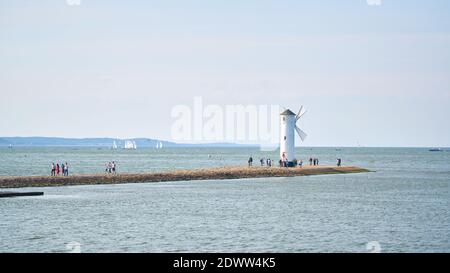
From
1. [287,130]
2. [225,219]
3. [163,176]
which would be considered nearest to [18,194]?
[225,219]

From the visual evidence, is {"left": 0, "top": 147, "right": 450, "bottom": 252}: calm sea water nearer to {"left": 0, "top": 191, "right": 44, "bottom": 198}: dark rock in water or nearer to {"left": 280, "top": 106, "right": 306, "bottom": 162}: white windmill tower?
{"left": 0, "top": 191, "right": 44, "bottom": 198}: dark rock in water

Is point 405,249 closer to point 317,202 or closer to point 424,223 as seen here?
point 424,223

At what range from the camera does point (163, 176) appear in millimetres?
97125

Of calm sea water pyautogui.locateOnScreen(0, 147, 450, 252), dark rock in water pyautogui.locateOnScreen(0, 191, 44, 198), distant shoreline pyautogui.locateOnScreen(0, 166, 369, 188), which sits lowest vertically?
calm sea water pyautogui.locateOnScreen(0, 147, 450, 252)

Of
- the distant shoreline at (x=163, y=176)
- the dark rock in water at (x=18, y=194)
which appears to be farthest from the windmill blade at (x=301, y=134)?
the dark rock in water at (x=18, y=194)

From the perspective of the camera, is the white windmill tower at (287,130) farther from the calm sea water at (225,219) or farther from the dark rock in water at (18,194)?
the dark rock in water at (18,194)

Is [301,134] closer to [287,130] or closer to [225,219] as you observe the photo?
[287,130]

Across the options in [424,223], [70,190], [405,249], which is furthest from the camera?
[70,190]

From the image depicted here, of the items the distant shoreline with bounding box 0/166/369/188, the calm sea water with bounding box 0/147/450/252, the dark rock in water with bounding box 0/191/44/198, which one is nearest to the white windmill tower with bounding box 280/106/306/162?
the distant shoreline with bounding box 0/166/369/188

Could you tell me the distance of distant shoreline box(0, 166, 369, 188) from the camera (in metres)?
80.1

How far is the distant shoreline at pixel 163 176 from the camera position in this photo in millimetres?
80125
